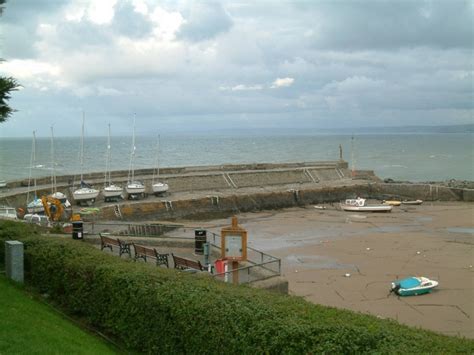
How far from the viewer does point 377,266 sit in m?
23.5

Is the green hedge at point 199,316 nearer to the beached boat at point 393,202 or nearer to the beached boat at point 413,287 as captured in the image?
the beached boat at point 413,287

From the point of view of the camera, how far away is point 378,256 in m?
25.8

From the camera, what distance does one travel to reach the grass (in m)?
8.16

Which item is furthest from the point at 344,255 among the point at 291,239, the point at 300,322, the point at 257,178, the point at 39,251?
the point at 257,178

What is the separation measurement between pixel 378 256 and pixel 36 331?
1970 cm

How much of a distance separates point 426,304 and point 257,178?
40.6 meters

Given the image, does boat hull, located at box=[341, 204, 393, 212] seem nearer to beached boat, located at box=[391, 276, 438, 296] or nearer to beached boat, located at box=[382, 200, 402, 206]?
beached boat, located at box=[382, 200, 402, 206]

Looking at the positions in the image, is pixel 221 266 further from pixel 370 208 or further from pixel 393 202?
pixel 393 202

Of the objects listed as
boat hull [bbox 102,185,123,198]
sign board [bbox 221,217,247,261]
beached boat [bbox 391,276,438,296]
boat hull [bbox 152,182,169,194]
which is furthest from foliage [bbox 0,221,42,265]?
boat hull [bbox 152,182,169,194]

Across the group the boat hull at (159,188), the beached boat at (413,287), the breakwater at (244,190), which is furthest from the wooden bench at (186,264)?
the boat hull at (159,188)

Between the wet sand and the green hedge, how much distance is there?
868 cm

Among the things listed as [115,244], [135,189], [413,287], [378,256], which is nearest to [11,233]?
[115,244]

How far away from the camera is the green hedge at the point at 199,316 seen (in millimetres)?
6941

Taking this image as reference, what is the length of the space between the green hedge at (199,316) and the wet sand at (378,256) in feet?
28.5
